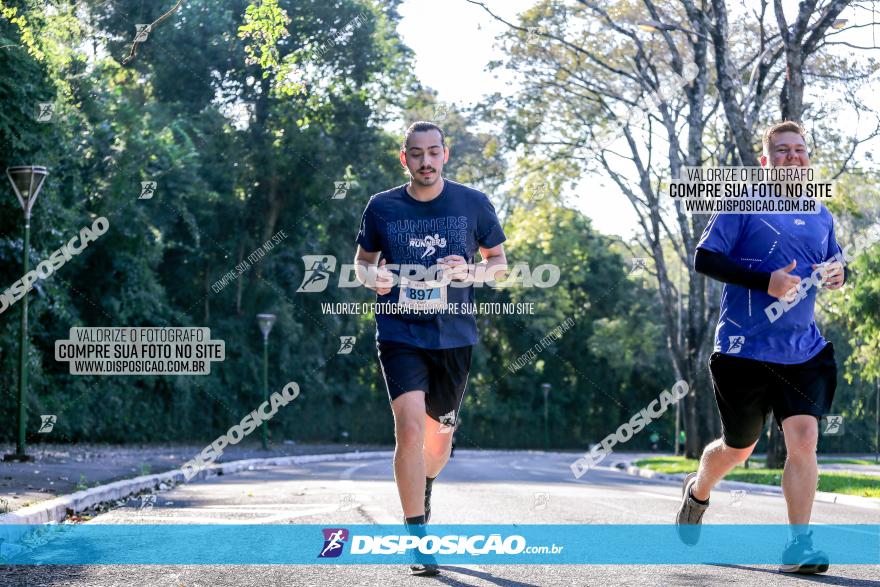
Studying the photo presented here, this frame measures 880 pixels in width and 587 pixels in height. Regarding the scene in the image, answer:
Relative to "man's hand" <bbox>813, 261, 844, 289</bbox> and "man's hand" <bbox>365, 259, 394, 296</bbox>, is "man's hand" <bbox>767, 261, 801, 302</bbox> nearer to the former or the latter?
"man's hand" <bbox>813, 261, 844, 289</bbox>

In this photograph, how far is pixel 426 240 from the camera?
614 centimetres

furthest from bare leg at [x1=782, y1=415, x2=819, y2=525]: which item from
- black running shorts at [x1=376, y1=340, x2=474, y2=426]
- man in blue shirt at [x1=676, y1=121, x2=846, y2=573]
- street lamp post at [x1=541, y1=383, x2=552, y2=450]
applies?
street lamp post at [x1=541, y1=383, x2=552, y2=450]

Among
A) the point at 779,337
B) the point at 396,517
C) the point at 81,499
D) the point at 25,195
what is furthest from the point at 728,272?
the point at 25,195

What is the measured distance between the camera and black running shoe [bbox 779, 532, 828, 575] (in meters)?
5.82

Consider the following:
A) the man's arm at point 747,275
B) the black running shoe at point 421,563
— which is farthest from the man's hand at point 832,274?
the black running shoe at point 421,563

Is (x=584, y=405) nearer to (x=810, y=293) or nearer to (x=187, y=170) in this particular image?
(x=187, y=170)

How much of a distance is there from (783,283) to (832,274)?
16.4 inches

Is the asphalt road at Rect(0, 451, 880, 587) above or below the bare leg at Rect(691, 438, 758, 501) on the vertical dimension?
below

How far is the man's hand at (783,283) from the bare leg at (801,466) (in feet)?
2.02

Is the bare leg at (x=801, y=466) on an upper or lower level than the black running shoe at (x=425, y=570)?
upper

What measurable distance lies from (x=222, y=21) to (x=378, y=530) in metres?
30.5

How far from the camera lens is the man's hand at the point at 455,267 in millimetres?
5961

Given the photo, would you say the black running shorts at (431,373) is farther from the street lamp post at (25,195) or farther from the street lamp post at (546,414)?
the street lamp post at (546,414)

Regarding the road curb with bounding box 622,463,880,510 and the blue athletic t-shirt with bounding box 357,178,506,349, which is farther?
the road curb with bounding box 622,463,880,510
